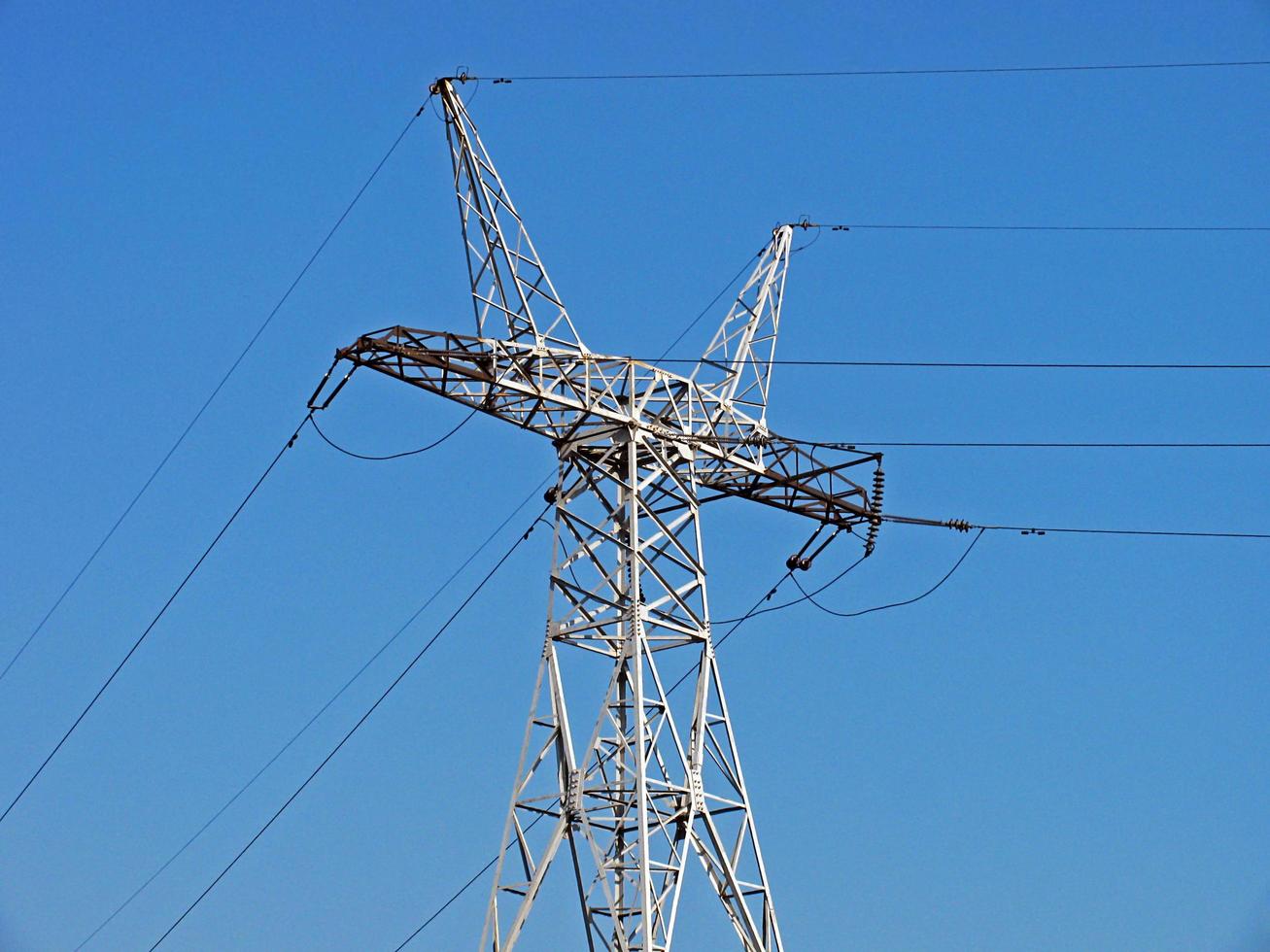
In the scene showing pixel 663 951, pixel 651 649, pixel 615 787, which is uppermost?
pixel 651 649

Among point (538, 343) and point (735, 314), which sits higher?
point (735, 314)

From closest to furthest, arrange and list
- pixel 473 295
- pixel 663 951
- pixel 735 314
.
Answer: pixel 663 951
pixel 473 295
pixel 735 314

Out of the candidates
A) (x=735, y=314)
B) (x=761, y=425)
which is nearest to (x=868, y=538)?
(x=761, y=425)

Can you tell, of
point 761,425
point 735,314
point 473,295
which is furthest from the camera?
point 735,314

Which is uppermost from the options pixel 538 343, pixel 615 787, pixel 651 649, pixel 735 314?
pixel 735 314

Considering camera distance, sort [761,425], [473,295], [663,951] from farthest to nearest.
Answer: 1. [761,425]
2. [473,295]
3. [663,951]

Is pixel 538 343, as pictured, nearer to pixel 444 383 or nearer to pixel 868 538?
pixel 444 383

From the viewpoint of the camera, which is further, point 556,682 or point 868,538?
point 868,538

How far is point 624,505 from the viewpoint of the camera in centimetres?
4353

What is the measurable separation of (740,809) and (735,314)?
13802 mm

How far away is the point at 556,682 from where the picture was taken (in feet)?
141

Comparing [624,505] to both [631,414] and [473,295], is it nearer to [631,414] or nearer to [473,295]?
[631,414]

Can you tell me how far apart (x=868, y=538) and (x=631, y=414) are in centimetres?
772

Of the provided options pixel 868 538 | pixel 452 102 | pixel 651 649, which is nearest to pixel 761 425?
pixel 868 538
